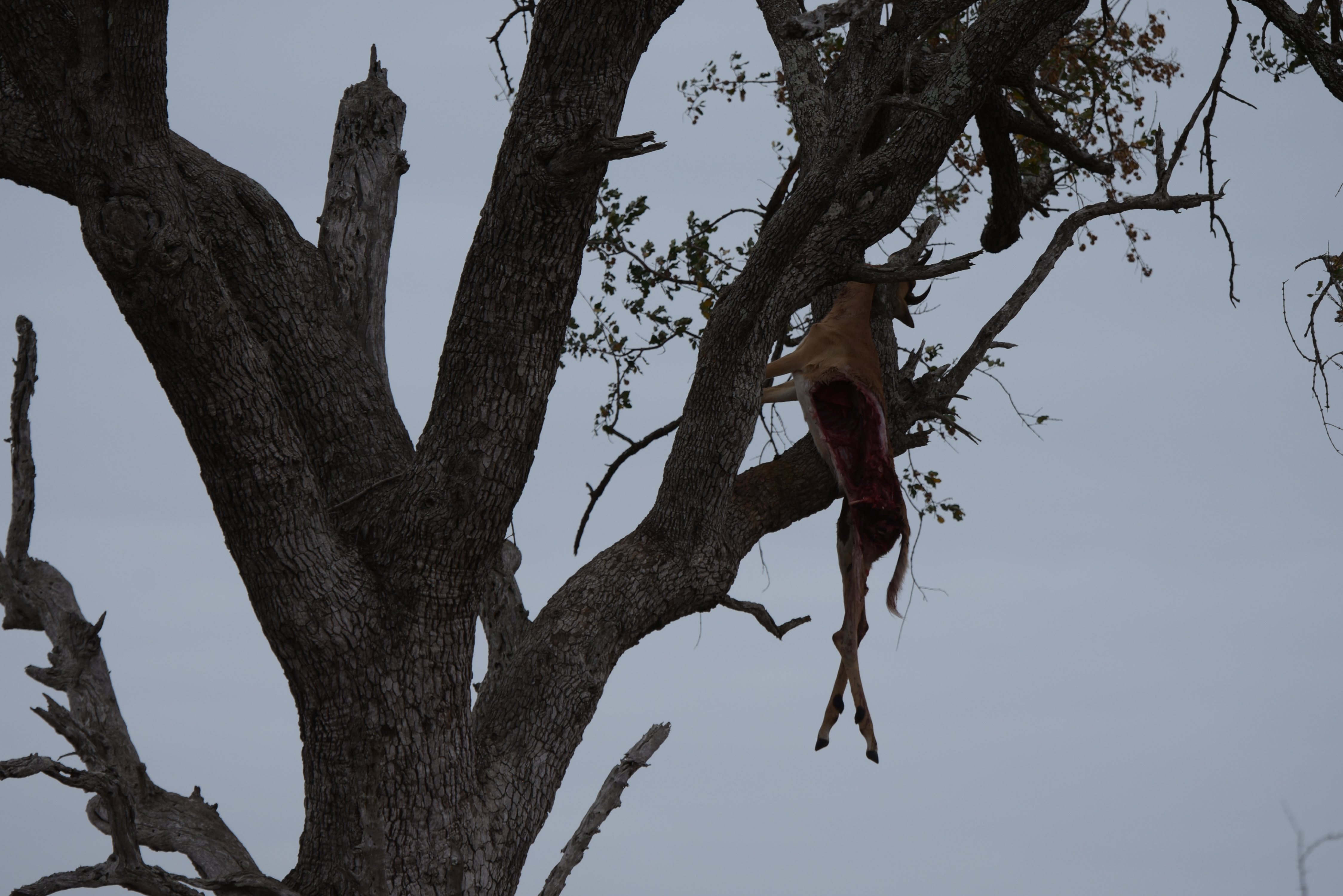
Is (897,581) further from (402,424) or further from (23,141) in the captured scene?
(23,141)

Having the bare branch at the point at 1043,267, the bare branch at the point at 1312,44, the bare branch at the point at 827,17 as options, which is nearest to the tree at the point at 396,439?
the bare branch at the point at 827,17

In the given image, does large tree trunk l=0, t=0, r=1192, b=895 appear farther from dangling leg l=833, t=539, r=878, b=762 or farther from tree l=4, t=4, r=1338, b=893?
dangling leg l=833, t=539, r=878, b=762

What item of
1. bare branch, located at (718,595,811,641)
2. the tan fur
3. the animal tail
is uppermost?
the tan fur

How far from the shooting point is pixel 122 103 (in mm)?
3469

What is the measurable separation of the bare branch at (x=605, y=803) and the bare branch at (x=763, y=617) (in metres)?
0.57

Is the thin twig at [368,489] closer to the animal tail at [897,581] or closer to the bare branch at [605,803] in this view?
the bare branch at [605,803]

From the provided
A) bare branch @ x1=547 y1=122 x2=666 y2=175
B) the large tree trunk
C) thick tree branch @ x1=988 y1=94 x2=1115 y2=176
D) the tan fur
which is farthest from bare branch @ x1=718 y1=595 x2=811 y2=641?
thick tree branch @ x1=988 y1=94 x2=1115 y2=176

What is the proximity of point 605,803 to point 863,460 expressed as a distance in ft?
5.71

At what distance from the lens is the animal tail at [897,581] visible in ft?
17.5

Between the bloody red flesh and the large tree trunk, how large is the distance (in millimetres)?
656

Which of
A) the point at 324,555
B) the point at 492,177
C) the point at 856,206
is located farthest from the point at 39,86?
the point at 856,206

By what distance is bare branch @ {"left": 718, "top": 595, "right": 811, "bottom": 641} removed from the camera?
464 cm

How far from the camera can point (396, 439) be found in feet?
14.0

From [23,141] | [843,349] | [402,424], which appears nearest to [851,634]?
[843,349]
